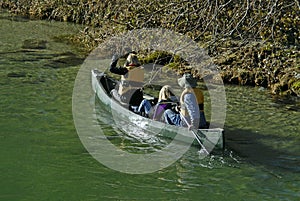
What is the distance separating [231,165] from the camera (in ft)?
28.9

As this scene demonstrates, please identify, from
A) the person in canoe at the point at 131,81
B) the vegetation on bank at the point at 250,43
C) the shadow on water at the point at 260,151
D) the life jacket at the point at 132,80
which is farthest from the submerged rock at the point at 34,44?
the shadow on water at the point at 260,151

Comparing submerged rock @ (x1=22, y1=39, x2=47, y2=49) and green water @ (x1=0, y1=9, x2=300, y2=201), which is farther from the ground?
submerged rock @ (x1=22, y1=39, x2=47, y2=49)

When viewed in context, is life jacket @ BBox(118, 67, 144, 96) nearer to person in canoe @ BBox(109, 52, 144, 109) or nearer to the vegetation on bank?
person in canoe @ BBox(109, 52, 144, 109)

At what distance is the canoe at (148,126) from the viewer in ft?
30.1

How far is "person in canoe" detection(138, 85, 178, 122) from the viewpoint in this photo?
1066 centimetres

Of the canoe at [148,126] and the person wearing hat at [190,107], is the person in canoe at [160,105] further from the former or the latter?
the person wearing hat at [190,107]

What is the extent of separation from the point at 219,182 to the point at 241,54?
798 cm

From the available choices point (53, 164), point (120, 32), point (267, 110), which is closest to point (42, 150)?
point (53, 164)

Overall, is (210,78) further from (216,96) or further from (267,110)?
(267,110)

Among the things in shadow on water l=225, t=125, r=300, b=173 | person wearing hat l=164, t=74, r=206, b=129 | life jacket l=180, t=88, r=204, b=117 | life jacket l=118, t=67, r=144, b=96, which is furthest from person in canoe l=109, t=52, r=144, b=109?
shadow on water l=225, t=125, r=300, b=173

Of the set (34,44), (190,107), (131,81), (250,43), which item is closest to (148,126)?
(190,107)

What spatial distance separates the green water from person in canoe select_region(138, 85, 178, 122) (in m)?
0.91

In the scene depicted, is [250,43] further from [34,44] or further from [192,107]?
[34,44]

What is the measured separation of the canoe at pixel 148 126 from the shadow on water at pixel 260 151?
60cm
